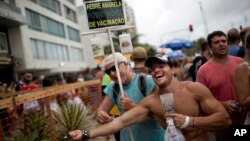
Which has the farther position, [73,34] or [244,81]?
[73,34]

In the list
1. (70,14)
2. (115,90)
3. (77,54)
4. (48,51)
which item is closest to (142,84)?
(115,90)

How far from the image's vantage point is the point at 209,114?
119 inches

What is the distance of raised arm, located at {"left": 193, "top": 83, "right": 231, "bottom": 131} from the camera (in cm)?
296

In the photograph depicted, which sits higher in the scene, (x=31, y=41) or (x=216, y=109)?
(x=31, y=41)

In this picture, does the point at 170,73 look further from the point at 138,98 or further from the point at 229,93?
the point at 229,93

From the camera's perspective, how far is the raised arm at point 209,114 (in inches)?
116

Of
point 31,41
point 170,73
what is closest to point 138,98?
point 170,73

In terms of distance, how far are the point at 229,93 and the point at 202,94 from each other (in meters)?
1.39

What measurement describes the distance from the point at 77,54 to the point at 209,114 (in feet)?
179

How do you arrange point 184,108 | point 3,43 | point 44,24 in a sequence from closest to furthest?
point 184,108 < point 3,43 < point 44,24

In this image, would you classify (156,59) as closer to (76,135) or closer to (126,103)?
(126,103)

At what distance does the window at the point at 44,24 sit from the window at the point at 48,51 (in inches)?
63.6

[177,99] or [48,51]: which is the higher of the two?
[48,51]

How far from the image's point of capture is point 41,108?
700cm
